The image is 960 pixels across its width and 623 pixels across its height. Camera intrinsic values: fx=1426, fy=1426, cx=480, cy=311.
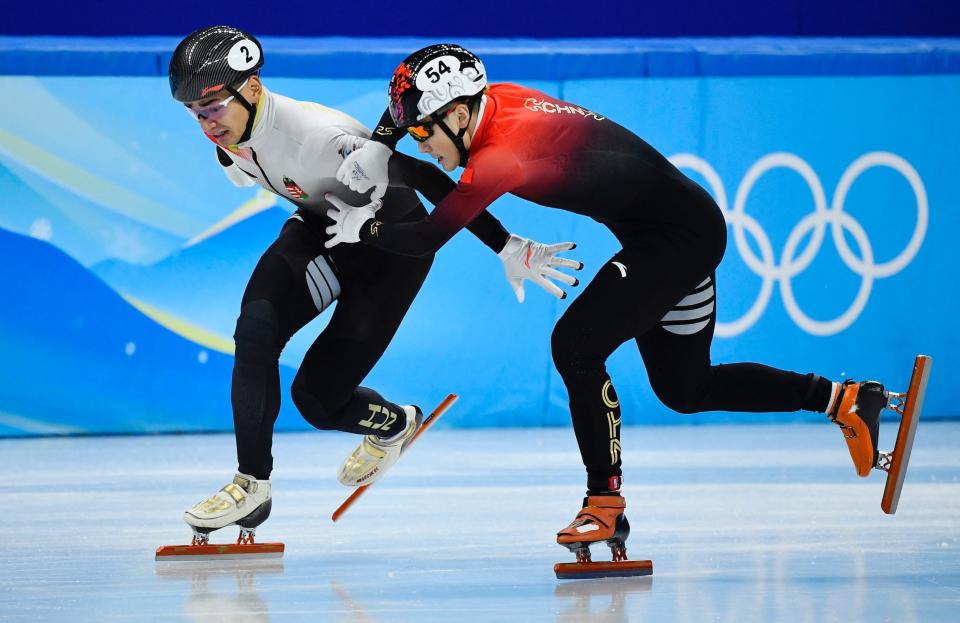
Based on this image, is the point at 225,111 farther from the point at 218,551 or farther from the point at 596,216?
the point at 218,551

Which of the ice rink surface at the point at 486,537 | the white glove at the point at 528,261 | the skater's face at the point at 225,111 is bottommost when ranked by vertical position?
the ice rink surface at the point at 486,537

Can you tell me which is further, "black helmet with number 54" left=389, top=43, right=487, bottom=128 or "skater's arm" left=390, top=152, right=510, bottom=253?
"skater's arm" left=390, top=152, right=510, bottom=253

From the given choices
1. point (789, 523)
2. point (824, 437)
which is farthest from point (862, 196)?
point (789, 523)

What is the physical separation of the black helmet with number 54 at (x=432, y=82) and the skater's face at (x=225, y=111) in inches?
22.8

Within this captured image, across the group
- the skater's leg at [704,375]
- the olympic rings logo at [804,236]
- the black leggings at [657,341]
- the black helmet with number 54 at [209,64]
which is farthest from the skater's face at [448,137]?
the olympic rings logo at [804,236]

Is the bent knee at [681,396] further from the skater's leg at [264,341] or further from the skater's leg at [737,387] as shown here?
the skater's leg at [264,341]

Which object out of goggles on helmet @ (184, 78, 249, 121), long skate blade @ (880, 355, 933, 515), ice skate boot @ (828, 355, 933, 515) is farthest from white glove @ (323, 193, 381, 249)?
long skate blade @ (880, 355, 933, 515)

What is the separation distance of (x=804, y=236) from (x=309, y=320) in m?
4.81

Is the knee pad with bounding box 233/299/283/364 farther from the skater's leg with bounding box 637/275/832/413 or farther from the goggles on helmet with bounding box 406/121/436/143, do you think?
the skater's leg with bounding box 637/275/832/413

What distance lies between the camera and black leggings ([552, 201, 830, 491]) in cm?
389

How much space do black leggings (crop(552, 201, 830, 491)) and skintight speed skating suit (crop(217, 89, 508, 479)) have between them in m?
0.46

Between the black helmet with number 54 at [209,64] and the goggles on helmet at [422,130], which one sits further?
the black helmet with number 54 at [209,64]

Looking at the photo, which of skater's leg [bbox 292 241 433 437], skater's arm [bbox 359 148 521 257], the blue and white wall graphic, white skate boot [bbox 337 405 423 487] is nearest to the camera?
skater's arm [bbox 359 148 521 257]

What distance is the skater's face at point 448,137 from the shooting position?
3871 mm
